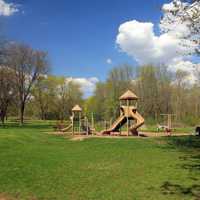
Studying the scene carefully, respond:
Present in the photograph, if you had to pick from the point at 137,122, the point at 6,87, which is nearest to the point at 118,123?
the point at 137,122

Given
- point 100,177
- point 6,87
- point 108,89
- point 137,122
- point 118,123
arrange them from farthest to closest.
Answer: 1. point 108,89
2. point 6,87
3. point 118,123
4. point 137,122
5. point 100,177

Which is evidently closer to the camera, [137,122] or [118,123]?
[137,122]

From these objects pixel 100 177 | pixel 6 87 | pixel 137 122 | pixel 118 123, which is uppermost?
pixel 6 87

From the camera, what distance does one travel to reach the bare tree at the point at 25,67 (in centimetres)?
5016

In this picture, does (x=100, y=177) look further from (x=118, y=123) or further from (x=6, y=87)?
(x=6, y=87)

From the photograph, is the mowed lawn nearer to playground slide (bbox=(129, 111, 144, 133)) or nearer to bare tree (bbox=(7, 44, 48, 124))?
playground slide (bbox=(129, 111, 144, 133))

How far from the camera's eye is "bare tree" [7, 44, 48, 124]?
50156 millimetres

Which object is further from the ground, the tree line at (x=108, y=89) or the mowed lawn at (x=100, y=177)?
the tree line at (x=108, y=89)

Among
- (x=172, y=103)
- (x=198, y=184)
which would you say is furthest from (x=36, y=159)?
(x=172, y=103)

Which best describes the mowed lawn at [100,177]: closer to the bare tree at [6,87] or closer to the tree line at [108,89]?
the tree line at [108,89]

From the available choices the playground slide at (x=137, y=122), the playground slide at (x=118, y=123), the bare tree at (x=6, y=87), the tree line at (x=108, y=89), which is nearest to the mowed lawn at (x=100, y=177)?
the playground slide at (x=137, y=122)

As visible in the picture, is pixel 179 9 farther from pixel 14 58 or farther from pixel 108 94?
pixel 108 94

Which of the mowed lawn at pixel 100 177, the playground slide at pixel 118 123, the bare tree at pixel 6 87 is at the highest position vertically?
the bare tree at pixel 6 87

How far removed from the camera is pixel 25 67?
51.0m
